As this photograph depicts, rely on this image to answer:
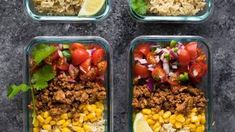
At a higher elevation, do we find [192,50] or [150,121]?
[192,50]

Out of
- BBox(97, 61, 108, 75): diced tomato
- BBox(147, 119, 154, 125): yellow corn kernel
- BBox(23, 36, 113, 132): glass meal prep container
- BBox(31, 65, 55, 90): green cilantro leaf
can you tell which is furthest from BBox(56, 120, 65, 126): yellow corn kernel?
BBox(147, 119, 154, 125): yellow corn kernel

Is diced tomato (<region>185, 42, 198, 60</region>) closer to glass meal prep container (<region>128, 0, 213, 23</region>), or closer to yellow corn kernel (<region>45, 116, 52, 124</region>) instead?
glass meal prep container (<region>128, 0, 213, 23</region>)

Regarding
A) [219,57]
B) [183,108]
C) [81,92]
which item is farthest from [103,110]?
[219,57]

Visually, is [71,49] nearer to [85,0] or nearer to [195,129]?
[85,0]

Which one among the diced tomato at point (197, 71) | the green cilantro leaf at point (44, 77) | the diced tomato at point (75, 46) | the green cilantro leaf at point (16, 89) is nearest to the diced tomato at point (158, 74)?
the diced tomato at point (197, 71)

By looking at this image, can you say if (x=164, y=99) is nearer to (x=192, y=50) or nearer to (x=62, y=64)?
(x=192, y=50)

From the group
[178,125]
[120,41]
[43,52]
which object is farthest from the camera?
[120,41]

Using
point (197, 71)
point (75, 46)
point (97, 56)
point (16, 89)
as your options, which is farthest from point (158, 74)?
point (16, 89)
